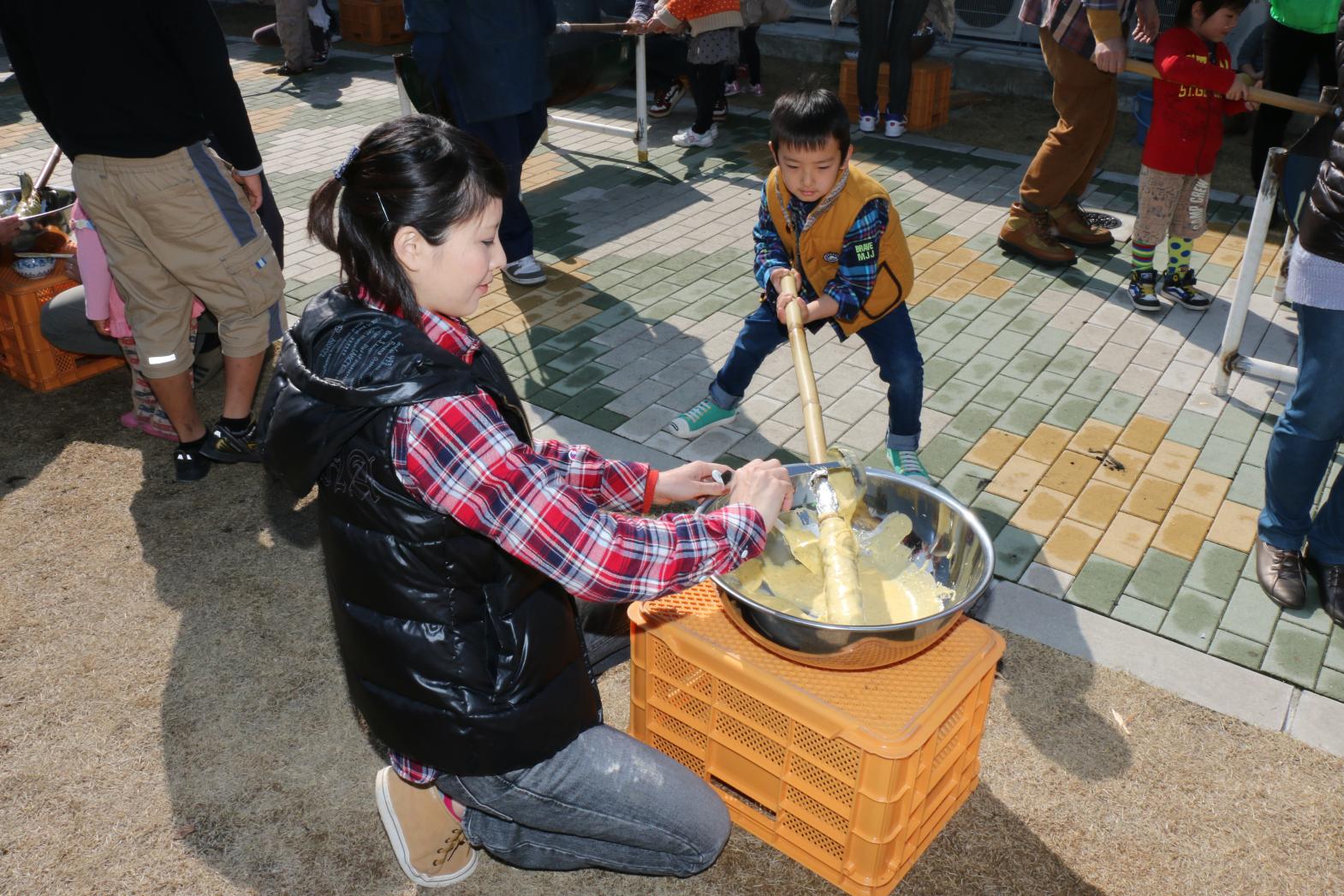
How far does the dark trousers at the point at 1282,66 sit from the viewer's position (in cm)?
704

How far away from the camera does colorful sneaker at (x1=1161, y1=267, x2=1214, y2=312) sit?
5.98 m

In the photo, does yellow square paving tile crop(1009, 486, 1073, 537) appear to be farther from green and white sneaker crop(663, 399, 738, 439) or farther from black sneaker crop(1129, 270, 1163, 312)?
black sneaker crop(1129, 270, 1163, 312)

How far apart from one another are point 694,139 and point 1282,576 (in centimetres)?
613

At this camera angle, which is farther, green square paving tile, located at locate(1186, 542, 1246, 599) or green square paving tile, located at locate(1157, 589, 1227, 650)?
green square paving tile, located at locate(1186, 542, 1246, 599)

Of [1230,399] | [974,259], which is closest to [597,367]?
[974,259]

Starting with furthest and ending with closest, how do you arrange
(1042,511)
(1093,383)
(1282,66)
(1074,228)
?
(1282,66) < (1074,228) < (1093,383) < (1042,511)

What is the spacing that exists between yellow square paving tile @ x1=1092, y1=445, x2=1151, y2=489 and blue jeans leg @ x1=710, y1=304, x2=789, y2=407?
1.44m

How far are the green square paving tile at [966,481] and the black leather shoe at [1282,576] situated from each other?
3.42 ft

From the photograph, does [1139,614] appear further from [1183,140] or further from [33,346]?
[33,346]

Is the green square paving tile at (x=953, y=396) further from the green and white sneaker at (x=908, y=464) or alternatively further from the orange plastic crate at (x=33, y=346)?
the orange plastic crate at (x=33, y=346)

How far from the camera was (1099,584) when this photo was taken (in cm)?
394

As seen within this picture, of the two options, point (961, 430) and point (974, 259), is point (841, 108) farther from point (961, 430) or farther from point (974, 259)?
point (974, 259)

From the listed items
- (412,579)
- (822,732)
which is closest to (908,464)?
(822,732)

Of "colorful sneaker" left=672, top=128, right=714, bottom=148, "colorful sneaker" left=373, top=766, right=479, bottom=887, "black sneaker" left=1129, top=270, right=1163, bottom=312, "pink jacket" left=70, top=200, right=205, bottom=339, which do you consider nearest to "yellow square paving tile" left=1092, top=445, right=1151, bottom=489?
"black sneaker" left=1129, top=270, right=1163, bottom=312
